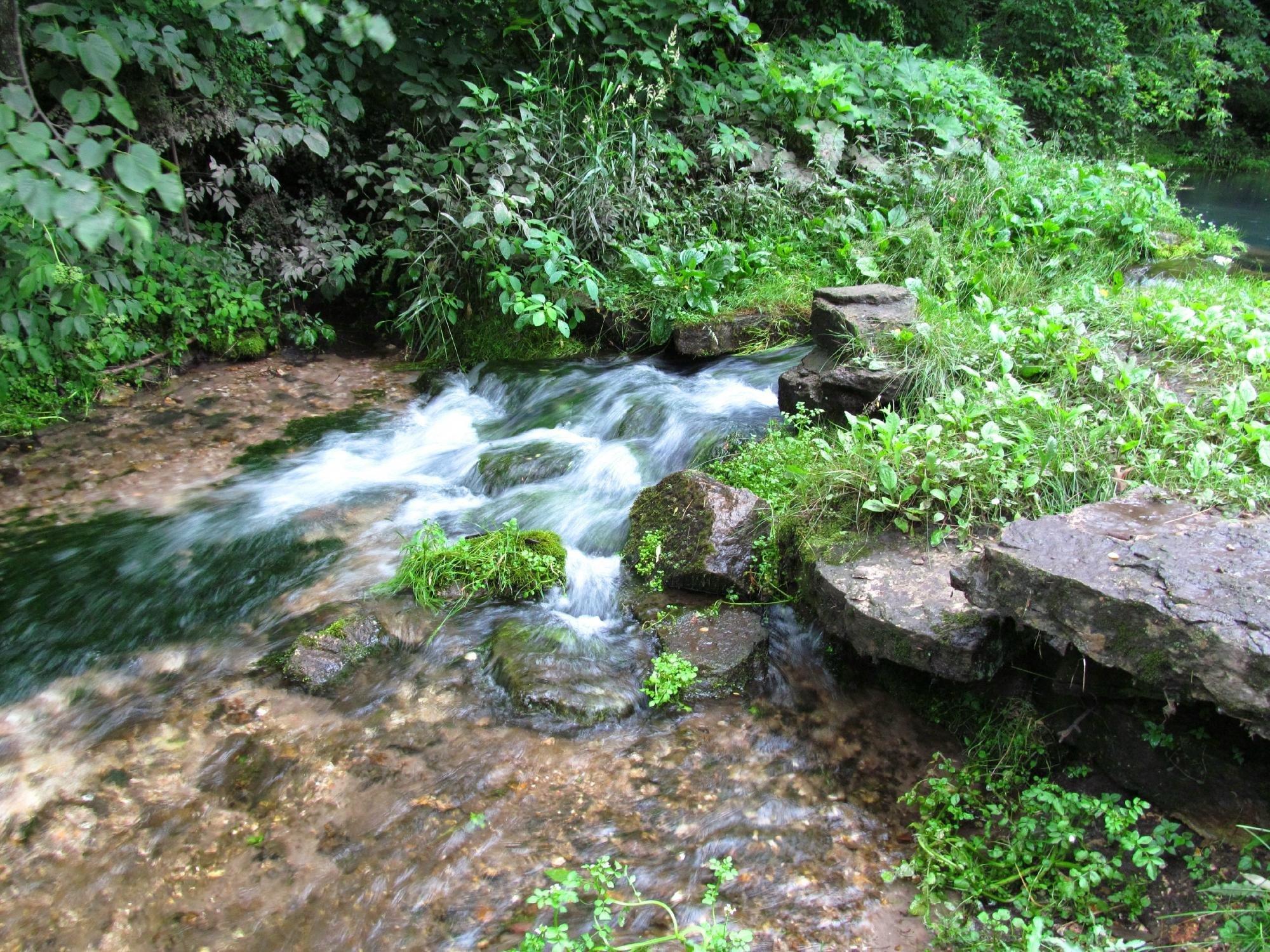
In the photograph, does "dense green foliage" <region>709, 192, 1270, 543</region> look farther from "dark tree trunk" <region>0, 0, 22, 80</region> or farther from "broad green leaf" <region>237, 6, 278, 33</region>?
"dark tree trunk" <region>0, 0, 22, 80</region>

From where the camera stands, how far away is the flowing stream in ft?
8.57

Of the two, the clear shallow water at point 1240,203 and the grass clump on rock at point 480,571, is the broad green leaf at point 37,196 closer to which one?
the grass clump on rock at point 480,571

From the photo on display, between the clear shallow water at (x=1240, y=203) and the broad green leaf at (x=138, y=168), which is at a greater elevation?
the broad green leaf at (x=138, y=168)

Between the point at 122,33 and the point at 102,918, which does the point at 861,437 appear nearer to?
the point at 102,918

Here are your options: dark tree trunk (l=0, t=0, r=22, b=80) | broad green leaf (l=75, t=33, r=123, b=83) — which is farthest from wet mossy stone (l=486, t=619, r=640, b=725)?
dark tree trunk (l=0, t=0, r=22, b=80)

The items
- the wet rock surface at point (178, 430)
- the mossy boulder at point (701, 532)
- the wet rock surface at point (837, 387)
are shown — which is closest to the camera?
the mossy boulder at point (701, 532)

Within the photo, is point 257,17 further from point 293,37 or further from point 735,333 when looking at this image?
point 735,333

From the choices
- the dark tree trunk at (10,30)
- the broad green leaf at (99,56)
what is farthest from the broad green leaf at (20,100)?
the dark tree trunk at (10,30)

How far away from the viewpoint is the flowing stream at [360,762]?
2.61 metres

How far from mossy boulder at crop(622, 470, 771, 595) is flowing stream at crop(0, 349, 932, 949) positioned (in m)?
0.23

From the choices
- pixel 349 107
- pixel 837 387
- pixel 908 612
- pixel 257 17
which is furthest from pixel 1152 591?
pixel 349 107

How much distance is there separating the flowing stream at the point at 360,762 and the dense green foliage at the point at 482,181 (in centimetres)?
191

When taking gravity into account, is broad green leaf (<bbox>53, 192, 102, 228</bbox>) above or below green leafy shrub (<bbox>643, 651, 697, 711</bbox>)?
above

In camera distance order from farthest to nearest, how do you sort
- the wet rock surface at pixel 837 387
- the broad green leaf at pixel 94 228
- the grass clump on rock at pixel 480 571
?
the wet rock surface at pixel 837 387 < the grass clump on rock at pixel 480 571 < the broad green leaf at pixel 94 228
